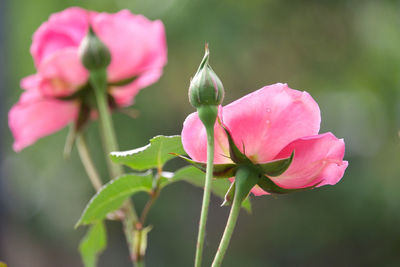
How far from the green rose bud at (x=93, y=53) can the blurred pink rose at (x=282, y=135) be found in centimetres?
12

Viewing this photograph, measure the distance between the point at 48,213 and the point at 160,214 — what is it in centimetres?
62

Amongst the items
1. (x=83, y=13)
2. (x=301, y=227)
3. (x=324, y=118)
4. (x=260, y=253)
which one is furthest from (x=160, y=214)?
(x=83, y=13)

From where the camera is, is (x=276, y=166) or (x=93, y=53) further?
(x=93, y=53)

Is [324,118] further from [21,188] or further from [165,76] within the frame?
[21,188]

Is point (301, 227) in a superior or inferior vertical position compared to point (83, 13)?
inferior

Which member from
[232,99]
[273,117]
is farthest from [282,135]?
[232,99]

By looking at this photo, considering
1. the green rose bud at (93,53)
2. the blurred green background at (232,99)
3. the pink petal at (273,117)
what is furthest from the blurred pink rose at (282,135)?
the blurred green background at (232,99)

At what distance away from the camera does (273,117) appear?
0.67 feet

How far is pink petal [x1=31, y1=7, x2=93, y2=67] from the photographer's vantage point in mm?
348

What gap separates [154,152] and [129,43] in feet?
0.43

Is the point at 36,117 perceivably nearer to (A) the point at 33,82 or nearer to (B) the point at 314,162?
(A) the point at 33,82

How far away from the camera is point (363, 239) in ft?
7.98

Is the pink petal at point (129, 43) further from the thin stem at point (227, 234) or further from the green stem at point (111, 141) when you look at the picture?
the thin stem at point (227, 234)

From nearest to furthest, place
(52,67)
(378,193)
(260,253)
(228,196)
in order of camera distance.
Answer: (228,196) < (52,67) < (378,193) < (260,253)
